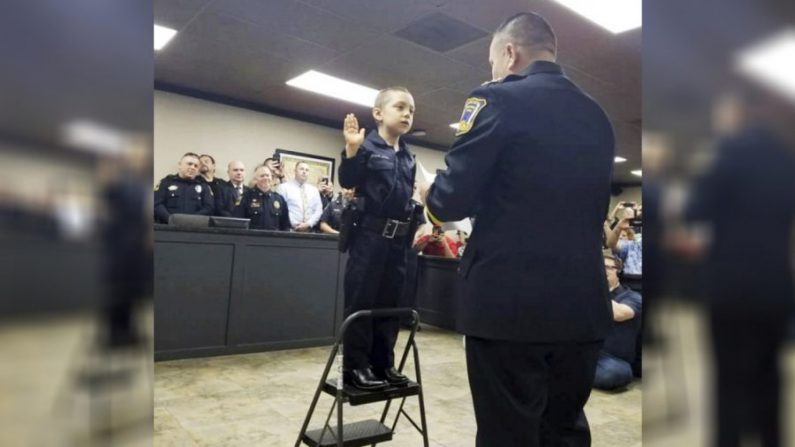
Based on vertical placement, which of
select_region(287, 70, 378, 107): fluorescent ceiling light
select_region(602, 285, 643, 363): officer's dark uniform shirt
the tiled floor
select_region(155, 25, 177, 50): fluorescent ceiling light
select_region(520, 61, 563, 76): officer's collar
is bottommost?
the tiled floor

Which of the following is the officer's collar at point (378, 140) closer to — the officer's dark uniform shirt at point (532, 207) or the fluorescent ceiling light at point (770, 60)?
the officer's dark uniform shirt at point (532, 207)

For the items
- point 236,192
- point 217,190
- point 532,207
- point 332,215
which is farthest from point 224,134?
point 532,207

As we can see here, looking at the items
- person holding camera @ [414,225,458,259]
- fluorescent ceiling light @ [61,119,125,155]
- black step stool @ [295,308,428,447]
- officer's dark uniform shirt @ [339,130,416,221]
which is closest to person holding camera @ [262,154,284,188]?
person holding camera @ [414,225,458,259]

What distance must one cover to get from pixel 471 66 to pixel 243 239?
2.71m

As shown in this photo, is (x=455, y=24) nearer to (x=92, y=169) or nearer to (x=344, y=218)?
(x=344, y=218)

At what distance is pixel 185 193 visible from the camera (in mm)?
4766

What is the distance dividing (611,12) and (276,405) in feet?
11.2

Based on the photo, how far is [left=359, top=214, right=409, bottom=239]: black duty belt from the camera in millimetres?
1546

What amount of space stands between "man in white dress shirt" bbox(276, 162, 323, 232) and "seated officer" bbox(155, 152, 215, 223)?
93 centimetres

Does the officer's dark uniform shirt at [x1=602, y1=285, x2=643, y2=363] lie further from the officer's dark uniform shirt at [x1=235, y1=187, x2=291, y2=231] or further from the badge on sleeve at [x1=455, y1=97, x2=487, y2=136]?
the officer's dark uniform shirt at [x1=235, y1=187, x2=291, y2=231]

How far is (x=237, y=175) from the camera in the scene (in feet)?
17.5

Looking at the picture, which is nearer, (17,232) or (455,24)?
(17,232)

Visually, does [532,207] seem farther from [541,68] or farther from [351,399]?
[351,399]

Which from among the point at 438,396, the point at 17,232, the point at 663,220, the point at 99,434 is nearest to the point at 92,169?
the point at 17,232
